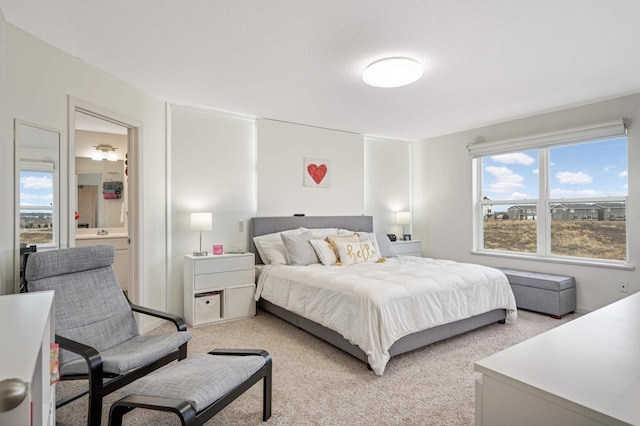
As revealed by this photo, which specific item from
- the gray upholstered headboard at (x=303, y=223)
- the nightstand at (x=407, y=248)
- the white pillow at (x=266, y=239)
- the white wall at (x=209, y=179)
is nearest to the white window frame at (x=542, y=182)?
the nightstand at (x=407, y=248)

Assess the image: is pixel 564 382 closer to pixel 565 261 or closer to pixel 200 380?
pixel 200 380

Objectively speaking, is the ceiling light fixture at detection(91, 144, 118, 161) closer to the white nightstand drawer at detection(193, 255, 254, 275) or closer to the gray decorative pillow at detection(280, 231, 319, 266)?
the white nightstand drawer at detection(193, 255, 254, 275)

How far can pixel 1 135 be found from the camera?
216cm

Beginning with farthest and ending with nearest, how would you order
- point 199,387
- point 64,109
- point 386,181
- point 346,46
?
point 386,181 → point 64,109 → point 346,46 → point 199,387

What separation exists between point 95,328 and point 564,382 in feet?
8.61

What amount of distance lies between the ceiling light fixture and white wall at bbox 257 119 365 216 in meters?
2.71

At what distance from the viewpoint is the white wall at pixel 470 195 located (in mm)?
3668

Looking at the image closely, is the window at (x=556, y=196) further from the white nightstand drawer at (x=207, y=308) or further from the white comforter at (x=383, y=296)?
the white nightstand drawer at (x=207, y=308)

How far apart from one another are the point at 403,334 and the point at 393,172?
12.5 ft

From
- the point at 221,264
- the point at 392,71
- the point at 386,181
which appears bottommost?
the point at 221,264

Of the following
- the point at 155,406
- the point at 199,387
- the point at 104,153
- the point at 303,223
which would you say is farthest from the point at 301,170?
the point at 155,406

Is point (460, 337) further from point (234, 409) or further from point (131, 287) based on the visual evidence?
point (131, 287)

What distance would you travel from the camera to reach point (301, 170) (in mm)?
4949

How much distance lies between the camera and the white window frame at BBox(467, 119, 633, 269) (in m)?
3.81
